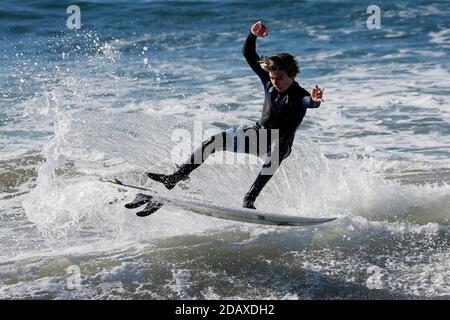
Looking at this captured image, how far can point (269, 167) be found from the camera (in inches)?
267

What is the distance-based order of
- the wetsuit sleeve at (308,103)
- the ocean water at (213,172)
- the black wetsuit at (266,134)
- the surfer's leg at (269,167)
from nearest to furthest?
the ocean water at (213,172) < the wetsuit sleeve at (308,103) < the black wetsuit at (266,134) < the surfer's leg at (269,167)

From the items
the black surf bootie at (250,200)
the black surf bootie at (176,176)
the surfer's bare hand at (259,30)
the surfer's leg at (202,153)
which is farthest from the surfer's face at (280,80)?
the black surf bootie at (176,176)

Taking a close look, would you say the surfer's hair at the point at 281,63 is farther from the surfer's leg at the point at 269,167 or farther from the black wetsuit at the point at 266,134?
the surfer's leg at the point at 269,167

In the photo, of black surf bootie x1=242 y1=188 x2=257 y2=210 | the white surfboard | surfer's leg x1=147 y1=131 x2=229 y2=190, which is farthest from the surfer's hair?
the white surfboard

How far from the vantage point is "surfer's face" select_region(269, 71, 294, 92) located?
21.5ft

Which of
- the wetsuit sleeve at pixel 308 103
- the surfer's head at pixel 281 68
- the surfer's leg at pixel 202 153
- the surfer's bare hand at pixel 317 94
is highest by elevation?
the surfer's head at pixel 281 68

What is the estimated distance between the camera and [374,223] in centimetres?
712

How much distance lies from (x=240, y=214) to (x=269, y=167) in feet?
1.80

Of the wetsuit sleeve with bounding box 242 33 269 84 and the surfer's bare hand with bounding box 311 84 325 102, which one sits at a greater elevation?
the wetsuit sleeve with bounding box 242 33 269 84

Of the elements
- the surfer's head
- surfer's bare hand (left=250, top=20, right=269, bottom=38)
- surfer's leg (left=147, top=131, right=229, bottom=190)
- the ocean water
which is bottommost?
the ocean water

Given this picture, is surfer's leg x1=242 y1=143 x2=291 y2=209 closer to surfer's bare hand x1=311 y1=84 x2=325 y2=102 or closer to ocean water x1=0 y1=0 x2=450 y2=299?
ocean water x1=0 y1=0 x2=450 y2=299

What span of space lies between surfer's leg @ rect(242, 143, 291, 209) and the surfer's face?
53 cm

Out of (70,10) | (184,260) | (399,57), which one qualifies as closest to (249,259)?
(184,260)

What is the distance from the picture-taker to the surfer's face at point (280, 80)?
258 inches
